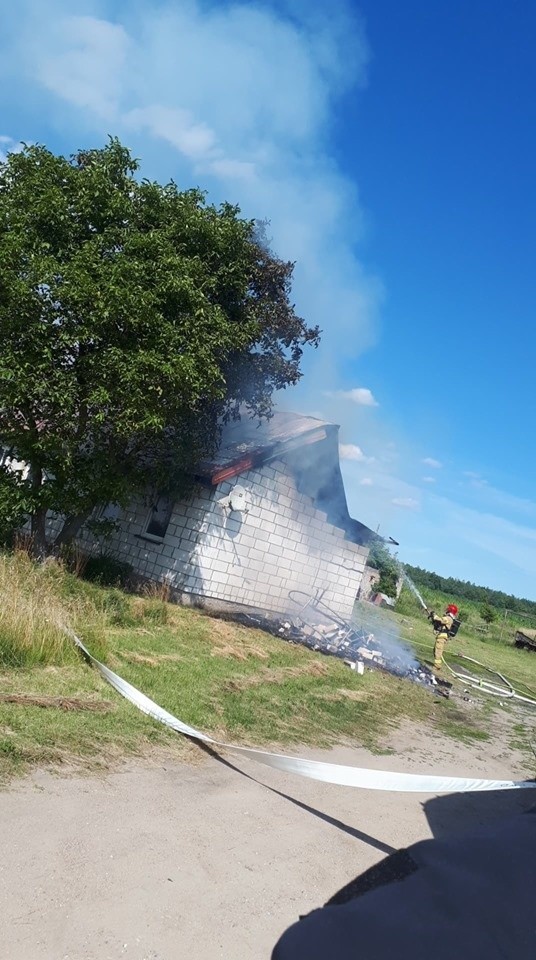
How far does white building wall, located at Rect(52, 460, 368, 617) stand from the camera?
16344 millimetres

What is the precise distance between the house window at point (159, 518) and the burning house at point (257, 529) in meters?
0.03

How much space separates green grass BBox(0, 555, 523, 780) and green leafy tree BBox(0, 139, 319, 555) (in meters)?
2.22

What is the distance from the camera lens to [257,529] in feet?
57.6

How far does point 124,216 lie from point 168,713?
30.2 feet

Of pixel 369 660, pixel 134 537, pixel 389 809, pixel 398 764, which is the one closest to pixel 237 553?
pixel 134 537

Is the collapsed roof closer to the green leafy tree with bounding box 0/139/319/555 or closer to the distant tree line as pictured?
the green leafy tree with bounding box 0/139/319/555

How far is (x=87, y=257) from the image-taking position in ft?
36.7

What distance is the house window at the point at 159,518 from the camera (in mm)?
16719

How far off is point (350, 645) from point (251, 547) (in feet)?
11.4

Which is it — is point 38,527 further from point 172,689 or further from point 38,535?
point 172,689

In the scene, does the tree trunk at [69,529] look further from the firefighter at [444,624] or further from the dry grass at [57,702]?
the firefighter at [444,624]

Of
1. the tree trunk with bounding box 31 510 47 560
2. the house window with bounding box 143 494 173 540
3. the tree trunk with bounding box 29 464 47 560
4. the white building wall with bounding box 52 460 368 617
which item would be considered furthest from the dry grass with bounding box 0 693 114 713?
the house window with bounding box 143 494 173 540

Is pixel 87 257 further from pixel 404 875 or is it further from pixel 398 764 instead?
pixel 404 875

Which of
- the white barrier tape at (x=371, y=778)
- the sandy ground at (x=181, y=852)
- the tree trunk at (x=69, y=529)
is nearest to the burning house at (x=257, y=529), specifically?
the tree trunk at (x=69, y=529)
